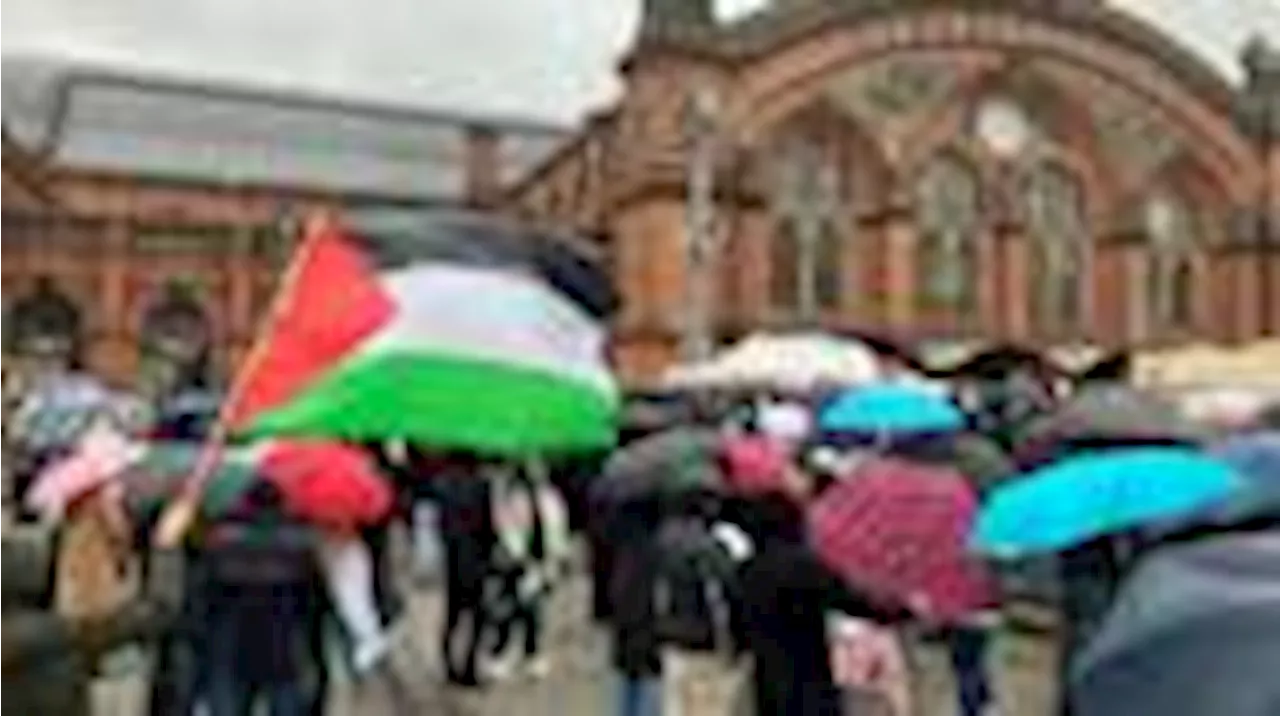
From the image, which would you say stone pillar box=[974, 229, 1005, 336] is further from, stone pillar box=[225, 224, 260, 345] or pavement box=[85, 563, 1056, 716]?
pavement box=[85, 563, 1056, 716]

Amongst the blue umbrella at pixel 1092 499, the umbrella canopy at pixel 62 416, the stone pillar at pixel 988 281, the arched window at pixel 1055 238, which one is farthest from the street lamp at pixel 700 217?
the blue umbrella at pixel 1092 499

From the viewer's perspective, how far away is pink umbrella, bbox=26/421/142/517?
12.4 m

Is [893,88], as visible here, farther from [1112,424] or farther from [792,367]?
[1112,424]

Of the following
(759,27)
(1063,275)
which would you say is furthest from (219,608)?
(1063,275)

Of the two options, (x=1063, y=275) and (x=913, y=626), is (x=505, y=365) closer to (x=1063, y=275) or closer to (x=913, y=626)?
(x=913, y=626)

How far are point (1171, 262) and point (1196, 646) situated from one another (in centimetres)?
4896

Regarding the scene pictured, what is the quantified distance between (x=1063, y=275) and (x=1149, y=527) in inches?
1652

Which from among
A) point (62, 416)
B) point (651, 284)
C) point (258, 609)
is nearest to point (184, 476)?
point (258, 609)

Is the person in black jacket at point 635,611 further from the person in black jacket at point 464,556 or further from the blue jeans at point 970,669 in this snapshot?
the person in black jacket at point 464,556

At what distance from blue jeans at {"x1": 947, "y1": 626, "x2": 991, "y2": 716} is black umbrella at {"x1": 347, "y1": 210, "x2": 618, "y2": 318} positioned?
227 centimetres

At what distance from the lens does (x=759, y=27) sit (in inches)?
1795

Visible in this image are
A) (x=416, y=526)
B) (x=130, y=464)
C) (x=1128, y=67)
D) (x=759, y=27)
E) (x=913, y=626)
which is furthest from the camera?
(x=1128, y=67)

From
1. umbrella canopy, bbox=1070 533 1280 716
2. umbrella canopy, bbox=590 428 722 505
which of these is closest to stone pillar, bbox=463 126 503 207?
umbrella canopy, bbox=590 428 722 505

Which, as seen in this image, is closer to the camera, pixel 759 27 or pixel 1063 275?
pixel 759 27
